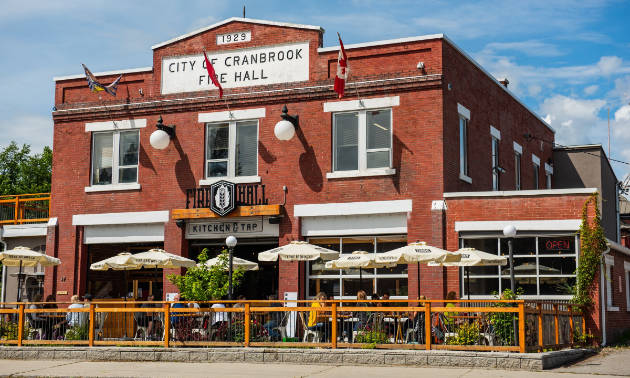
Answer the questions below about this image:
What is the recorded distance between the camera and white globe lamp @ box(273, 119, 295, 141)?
70.3ft

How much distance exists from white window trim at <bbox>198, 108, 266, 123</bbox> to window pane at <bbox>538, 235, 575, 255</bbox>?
898 cm

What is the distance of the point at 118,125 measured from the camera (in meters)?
24.4

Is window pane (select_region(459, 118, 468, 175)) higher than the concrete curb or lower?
higher

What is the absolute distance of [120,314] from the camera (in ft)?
56.3

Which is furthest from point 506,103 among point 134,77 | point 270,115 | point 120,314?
point 120,314

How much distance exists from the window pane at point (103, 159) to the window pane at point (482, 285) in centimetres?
1217

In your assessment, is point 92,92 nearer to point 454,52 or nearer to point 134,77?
point 134,77

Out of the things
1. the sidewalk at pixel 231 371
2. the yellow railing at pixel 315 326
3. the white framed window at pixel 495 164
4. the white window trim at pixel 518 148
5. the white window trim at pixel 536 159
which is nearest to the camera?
the sidewalk at pixel 231 371

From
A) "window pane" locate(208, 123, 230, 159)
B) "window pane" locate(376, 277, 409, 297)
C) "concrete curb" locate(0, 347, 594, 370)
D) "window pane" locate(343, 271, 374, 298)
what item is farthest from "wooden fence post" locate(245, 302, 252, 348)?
"window pane" locate(208, 123, 230, 159)

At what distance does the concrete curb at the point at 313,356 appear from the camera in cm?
1392

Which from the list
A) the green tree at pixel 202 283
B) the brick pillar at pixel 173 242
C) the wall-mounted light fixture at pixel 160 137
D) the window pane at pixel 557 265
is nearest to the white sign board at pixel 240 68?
the wall-mounted light fixture at pixel 160 137

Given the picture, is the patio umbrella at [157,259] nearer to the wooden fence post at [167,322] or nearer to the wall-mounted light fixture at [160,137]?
the wooden fence post at [167,322]

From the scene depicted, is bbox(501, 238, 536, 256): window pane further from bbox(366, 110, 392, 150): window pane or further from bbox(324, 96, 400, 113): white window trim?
bbox(324, 96, 400, 113): white window trim

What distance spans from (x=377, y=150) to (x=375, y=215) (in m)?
1.88
